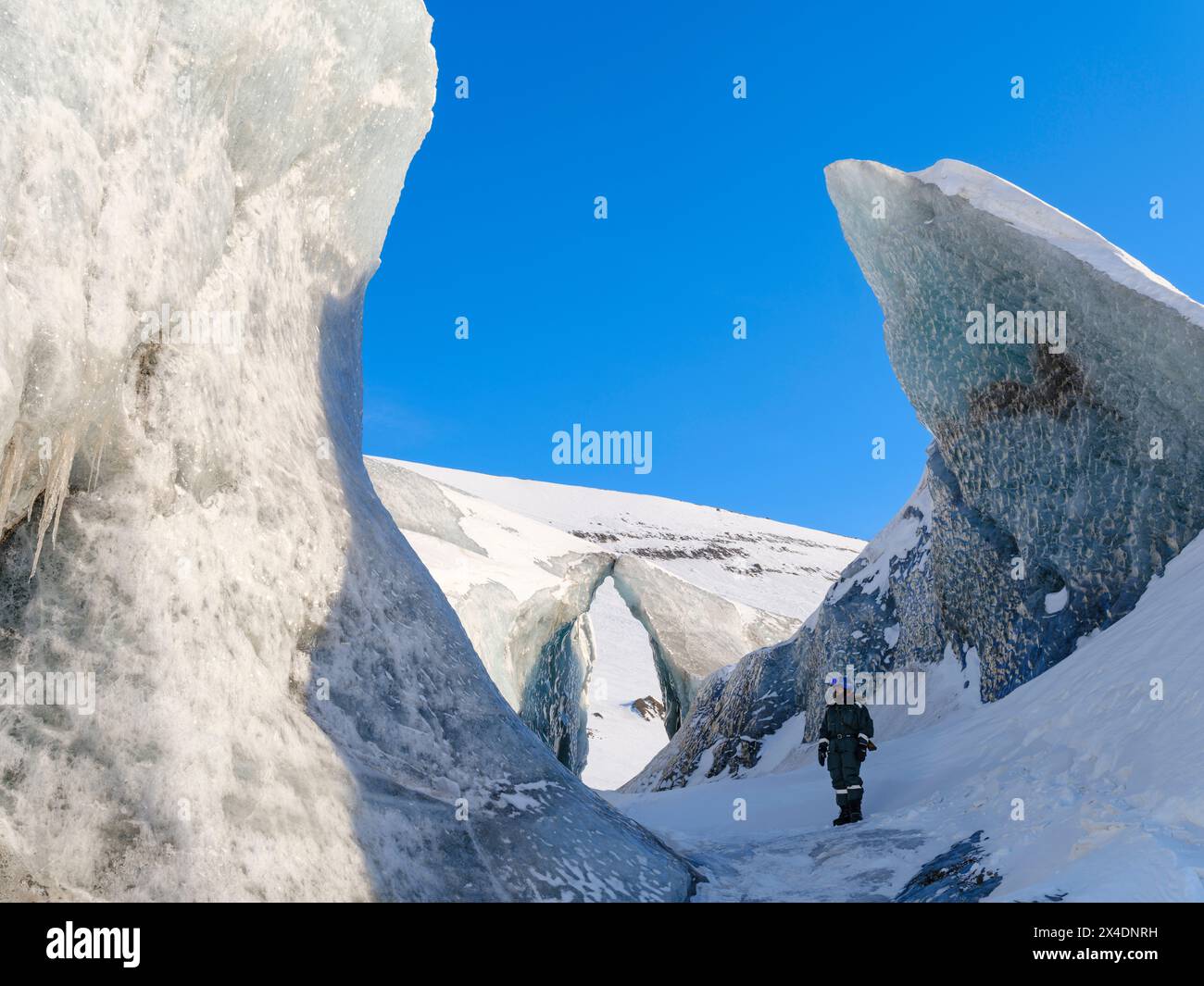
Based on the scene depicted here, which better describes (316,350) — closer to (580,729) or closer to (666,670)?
(666,670)

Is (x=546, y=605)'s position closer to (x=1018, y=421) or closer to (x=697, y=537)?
(x=1018, y=421)

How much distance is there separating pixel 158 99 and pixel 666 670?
767 inches

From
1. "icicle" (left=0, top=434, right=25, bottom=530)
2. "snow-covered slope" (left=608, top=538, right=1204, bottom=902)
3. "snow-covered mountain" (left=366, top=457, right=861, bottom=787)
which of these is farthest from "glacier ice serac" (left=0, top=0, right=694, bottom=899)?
"snow-covered mountain" (left=366, top=457, right=861, bottom=787)

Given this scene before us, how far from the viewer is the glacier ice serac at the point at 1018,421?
29.1 feet

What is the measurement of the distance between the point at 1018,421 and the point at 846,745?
4619 mm

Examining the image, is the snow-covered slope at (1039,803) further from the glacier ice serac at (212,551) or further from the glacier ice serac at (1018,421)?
the glacier ice serac at (212,551)

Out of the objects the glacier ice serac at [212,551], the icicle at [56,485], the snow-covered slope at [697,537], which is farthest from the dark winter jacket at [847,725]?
the snow-covered slope at [697,537]

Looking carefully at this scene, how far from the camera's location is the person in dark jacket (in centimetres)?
778

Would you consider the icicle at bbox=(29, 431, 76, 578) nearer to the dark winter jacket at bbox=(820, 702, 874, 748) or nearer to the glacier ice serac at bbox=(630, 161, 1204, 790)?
the dark winter jacket at bbox=(820, 702, 874, 748)

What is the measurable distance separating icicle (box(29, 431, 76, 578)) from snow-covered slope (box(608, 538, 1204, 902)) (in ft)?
13.2

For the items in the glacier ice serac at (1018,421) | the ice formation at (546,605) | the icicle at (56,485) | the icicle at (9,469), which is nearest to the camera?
the icicle at (9,469)

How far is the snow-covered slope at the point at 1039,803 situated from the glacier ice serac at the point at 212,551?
1389mm

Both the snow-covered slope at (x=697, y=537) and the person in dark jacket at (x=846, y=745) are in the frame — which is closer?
the person in dark jacket at (x=846, y=745)
